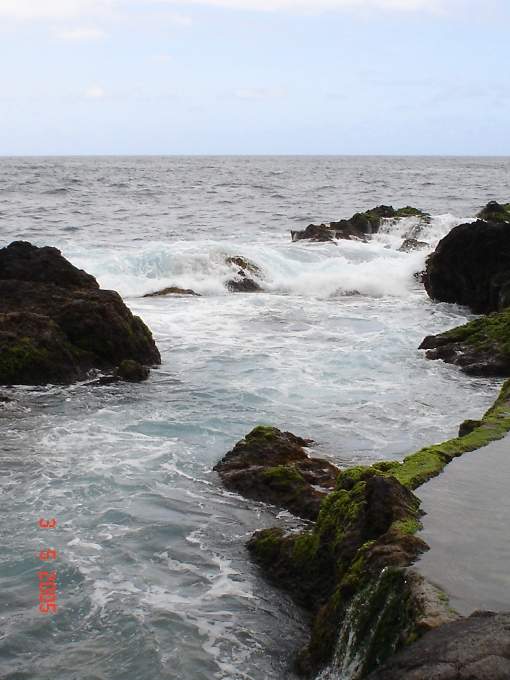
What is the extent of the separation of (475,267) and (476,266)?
0.05 m

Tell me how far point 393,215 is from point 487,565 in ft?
86.6

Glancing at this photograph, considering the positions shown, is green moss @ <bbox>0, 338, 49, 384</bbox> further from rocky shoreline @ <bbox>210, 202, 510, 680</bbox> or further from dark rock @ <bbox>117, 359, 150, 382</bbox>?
rocky shoreline @ <bbox>210, 202, 510, 680</bbox>

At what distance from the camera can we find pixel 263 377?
10875 millimetres

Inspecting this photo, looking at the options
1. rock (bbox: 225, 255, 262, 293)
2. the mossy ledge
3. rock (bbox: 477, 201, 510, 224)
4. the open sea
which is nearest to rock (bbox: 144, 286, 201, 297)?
the open sea

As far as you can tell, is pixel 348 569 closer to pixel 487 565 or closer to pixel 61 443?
pixel 487 565

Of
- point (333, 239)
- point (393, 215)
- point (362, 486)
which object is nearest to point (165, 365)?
point (362, 486)

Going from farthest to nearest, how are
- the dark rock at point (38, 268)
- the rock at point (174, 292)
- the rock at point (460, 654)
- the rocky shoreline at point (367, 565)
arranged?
the rock at point (174, 292) < the dark rock at point (38, 268) < the rocky shoreline at point (367, 565) < the rock at point (460, 654)

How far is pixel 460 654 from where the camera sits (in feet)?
10.5

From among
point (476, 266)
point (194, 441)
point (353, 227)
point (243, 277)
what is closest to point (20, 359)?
point (194, 441)

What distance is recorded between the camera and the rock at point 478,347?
10828 mm

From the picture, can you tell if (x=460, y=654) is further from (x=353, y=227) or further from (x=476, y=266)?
(x=353, y=227)

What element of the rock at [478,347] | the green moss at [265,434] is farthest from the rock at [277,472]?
the rock at [478,347]
